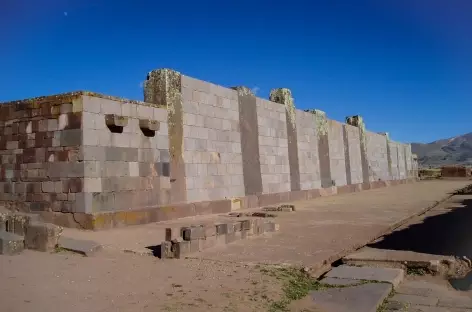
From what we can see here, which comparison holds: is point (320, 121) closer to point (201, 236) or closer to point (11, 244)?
point (201, 236)

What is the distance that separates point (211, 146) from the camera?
12617 millimetres

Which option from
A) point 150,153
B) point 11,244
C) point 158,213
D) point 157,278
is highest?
point 150,153

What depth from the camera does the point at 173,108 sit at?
1129 cm

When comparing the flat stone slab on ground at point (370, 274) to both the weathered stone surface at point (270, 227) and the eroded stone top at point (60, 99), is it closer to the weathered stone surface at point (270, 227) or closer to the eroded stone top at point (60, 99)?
the weathered stone surface at point (270, 227)

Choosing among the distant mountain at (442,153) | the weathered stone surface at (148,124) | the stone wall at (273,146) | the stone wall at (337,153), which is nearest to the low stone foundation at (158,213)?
the stone wall at (273,146)

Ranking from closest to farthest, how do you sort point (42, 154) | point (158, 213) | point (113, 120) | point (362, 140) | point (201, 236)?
point (201, 236) → point (113, 120) → point (42, 154) → point (158, 213) → point (362, 140)

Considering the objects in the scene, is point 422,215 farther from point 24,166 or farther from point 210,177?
point 24,166

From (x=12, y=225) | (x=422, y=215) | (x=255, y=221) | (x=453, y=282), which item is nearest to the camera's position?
(x=453, y=282)

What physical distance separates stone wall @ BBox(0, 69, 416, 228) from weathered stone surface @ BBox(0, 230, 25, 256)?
100 inches

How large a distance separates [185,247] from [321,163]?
14943 millimetres

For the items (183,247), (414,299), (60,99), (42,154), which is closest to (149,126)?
(60,99)

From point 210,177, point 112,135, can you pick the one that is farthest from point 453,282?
point 210,177

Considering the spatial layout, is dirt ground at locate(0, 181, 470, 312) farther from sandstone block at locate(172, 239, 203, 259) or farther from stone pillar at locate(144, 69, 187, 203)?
stone pillar at locate(144, 69, 187, 203)

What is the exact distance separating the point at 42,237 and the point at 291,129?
12639 millimetres
